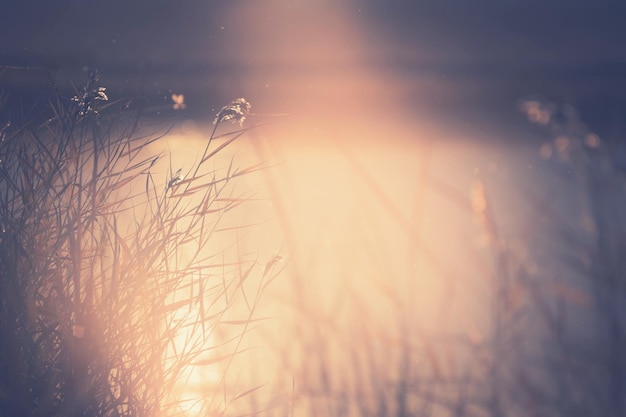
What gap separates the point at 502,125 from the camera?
803 cm

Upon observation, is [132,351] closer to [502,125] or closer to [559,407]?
[559,407]

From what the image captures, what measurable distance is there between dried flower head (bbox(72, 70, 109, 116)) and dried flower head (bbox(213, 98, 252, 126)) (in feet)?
0.81

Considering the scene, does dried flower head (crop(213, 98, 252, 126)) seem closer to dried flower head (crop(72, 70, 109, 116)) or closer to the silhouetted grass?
the silhouetted grass

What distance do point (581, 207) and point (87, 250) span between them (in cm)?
96

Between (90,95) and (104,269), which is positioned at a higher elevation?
(90,95)

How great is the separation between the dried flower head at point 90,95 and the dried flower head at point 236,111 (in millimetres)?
246

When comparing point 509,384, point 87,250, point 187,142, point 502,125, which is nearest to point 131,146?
point 187,142

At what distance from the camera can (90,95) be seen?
5.41 feet

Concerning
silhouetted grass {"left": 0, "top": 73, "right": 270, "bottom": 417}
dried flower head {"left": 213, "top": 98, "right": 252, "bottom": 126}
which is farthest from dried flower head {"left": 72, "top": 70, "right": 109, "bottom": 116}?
dried flower head {"left": 213, "top": 98, "right": 252, "bottom": 126}

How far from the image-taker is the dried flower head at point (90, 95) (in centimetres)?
164

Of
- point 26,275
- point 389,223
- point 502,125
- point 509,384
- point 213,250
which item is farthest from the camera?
point 502,125

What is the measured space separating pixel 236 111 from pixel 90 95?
31 cm

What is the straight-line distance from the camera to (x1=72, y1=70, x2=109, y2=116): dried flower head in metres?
1.64

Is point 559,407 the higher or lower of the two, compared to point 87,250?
lower
